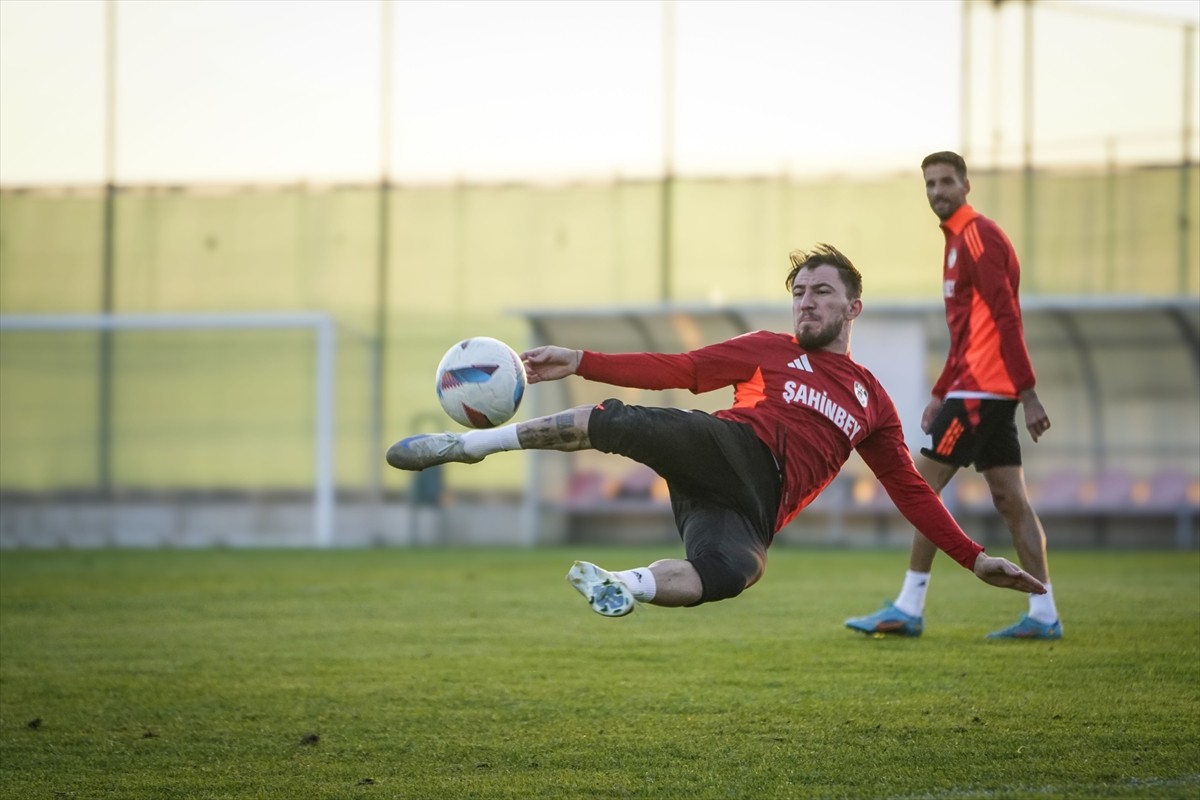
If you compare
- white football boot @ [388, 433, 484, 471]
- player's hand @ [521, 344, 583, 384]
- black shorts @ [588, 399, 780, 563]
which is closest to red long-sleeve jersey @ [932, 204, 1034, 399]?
black shorts @ [588, 399, 780, 563]

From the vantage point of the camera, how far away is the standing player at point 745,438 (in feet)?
15.4

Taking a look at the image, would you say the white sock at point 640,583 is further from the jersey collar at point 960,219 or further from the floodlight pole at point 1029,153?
the floodlight pole at point 1029,153

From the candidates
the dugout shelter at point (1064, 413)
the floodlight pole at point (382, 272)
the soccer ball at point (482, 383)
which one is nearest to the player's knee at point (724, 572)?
the soccer ball at point (482, 383)

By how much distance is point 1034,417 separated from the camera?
6695 millimetres

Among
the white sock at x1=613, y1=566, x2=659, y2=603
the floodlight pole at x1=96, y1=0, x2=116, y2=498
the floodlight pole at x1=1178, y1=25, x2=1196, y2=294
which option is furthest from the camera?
the floodlight pole at x1=96, y1=0, x2=116, y2=498

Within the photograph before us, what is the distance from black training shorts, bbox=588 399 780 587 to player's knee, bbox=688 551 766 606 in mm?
15

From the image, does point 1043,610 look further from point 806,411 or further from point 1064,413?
point 1064,413

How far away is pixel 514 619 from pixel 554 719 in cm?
337

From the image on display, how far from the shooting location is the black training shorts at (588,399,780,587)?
4785 mm

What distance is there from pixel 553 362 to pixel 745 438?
2.31 feet

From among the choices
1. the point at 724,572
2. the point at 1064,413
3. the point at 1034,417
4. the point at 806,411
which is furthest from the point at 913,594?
the point at 1064,413

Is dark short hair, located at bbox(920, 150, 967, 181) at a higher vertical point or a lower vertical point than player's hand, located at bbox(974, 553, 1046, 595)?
higher

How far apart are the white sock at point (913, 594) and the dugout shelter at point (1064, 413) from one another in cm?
1023

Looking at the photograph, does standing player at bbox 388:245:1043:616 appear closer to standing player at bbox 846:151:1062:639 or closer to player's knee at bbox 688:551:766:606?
player's knee at bbox 688:551:766:606
